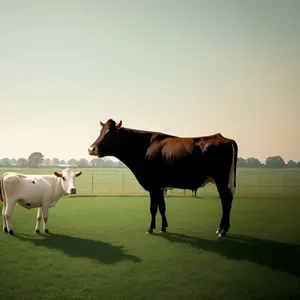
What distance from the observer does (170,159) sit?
315 inches

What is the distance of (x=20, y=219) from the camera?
10289 mm

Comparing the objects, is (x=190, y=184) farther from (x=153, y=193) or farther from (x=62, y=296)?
(x=62, y=296)

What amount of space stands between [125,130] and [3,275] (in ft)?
14.5

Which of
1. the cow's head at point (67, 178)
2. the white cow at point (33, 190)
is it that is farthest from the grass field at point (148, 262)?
the cow's head at point (67, 178)

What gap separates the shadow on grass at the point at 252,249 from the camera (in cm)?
576

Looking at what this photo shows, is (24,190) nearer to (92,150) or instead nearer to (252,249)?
(92,150)

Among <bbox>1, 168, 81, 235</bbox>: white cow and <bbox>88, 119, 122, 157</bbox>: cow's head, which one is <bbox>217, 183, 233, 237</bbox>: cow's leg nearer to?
<bbox>88, 119, 122, 157</bbox>: cow's head

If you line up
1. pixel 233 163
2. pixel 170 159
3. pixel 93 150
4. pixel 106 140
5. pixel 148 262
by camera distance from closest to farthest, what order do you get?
1. pixel 148 262
2. pixel 233 163
3. pixel 170 159
4. pixel 93 150
5. pixel 106 140

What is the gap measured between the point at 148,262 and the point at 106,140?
3345mm

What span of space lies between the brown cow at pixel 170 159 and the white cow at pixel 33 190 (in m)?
0.92

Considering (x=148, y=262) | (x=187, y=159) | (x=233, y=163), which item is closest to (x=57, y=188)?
(x=187, y=159)

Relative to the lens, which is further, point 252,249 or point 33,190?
point 33,190

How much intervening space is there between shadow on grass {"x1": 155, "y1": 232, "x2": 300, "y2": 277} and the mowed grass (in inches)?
0.6

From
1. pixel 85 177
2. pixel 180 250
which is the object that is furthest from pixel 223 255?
pixel 85 177
